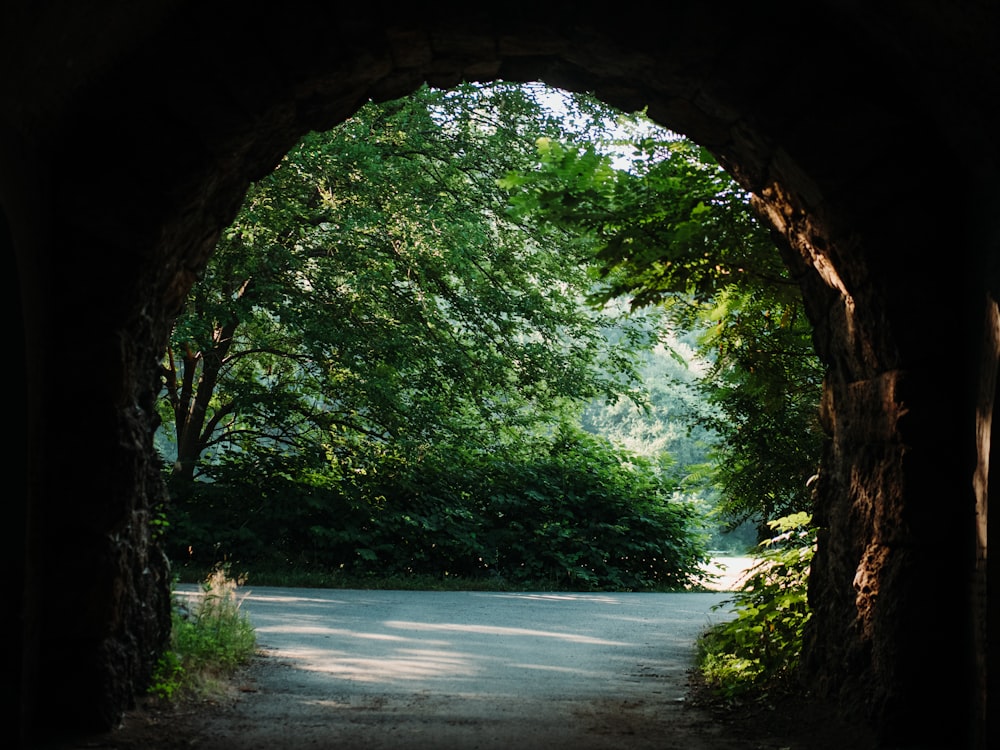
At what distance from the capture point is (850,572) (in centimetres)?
645

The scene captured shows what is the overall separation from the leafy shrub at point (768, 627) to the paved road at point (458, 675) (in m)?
0.43

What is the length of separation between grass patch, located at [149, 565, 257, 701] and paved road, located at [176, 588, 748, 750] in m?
0.25

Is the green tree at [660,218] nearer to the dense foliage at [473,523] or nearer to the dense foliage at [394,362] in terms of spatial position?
the dense foliage at [394,362]

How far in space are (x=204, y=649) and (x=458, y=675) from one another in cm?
209

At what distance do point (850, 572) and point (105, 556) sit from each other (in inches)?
175

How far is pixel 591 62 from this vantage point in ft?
20.2

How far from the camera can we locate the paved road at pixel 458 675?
6.39 m

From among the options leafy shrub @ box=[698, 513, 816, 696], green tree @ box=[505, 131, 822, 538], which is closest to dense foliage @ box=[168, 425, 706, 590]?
leafy shrub @ box=[698, 513, 816, 696]

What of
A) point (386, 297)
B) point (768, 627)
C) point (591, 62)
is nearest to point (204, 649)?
point (768, 627)

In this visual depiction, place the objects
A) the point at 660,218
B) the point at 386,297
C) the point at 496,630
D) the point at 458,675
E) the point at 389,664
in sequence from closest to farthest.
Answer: the point at 660,218
the point at 458,675
the point at 389,664
the point at 496,630
the point at 386,297

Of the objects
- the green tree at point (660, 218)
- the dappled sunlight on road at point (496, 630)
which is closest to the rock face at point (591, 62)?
the green tree at point (660, 218)

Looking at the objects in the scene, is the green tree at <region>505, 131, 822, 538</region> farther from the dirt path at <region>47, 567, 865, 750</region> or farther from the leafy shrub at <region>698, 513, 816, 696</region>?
the dirt path at <region>47, 567, 865, 750</region>

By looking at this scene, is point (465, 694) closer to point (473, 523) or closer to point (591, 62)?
point (591, 62)

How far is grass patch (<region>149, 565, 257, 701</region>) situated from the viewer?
692cm
